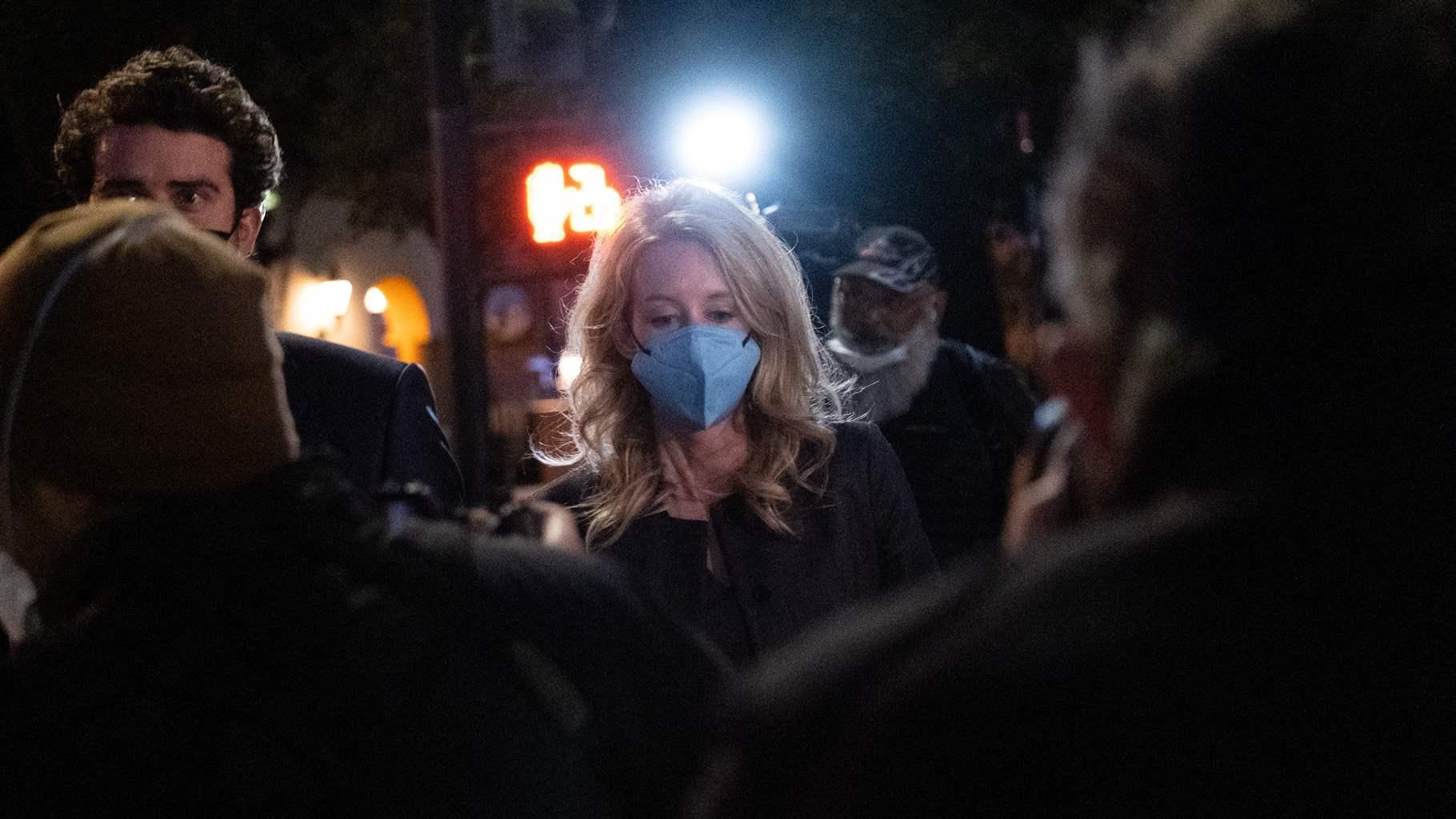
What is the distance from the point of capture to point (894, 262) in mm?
6184

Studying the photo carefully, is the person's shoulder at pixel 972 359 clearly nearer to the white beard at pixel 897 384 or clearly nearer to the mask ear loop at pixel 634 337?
the white beard at pixel 897 384

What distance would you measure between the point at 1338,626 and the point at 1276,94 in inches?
17.2

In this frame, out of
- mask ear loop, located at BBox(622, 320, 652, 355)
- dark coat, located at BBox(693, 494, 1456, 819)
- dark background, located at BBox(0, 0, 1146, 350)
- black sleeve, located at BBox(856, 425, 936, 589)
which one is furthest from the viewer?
dark background, located at BBox(0, 0, 1146, 350)

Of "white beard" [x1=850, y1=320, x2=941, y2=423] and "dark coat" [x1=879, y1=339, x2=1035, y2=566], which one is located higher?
"white beard" [x1=850, y1=320, x2=941, y2=423]

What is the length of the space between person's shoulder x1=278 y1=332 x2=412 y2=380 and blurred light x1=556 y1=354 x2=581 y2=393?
0.70 metres

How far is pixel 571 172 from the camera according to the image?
1022 cm

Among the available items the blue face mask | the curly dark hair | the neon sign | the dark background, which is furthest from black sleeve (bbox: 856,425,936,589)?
the neon sign

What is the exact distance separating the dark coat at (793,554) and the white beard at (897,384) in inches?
86.7

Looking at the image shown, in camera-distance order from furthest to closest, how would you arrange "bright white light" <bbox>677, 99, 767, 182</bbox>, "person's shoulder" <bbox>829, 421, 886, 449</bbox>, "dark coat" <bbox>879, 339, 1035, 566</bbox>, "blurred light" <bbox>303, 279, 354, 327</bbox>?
"blurred light" <bbox>303, 279, 354, 327</bbox> → "bright white light" <bbox>677, 99, 767, 182</bbox> → "dark coat" <bbox>879, 339, 1035, 566</bbox> → "person's shoulder" <bbox>829, 421, 886, 449</bbox>

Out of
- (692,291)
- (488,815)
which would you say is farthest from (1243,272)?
(692,291)

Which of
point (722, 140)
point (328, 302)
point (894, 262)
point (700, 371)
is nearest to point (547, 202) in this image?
point (722, 140)

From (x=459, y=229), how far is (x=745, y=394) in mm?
5363

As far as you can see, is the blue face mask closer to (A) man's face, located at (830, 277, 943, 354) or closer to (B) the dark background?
(A) man's face, located at (830, 277, 943, 354)

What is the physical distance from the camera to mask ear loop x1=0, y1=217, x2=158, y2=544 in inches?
60.7
